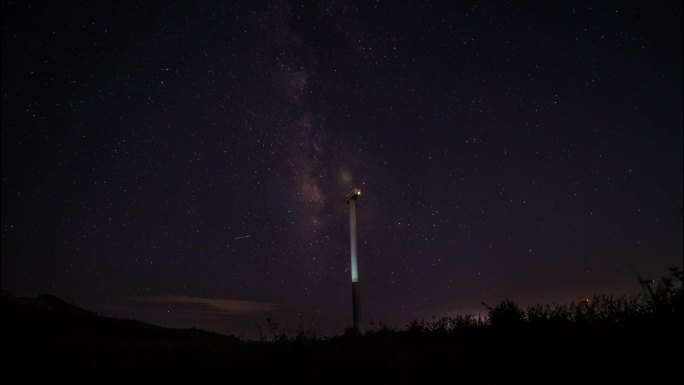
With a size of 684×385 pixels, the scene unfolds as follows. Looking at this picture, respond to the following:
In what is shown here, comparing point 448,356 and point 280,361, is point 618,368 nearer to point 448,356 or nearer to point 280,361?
point 448,356

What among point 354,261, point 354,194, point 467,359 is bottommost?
point 467,359

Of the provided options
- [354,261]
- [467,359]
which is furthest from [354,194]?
[467,359]

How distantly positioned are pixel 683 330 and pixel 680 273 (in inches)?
26.0

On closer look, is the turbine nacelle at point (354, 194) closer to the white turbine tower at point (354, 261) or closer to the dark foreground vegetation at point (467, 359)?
the white turbine tower at point (354, 261)

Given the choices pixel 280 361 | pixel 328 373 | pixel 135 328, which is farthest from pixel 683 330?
pixel 135 328

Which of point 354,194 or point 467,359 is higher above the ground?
point 354,194

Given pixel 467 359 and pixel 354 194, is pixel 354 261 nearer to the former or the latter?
pixel 354 194

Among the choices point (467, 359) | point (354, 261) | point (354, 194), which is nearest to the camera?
point (467, 359)

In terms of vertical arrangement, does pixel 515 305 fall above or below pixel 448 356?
above

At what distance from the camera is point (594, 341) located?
505 cm

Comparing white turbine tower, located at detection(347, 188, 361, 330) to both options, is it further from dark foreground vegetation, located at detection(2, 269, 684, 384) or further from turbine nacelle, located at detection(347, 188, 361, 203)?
dark foreground vegetation, located at detection(2, 269, 684, 384)

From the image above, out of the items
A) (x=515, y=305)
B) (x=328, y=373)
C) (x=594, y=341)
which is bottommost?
(x=328, y=373)

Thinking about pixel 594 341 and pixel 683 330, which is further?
pixel 594 341

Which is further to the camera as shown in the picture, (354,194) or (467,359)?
(354,194)
